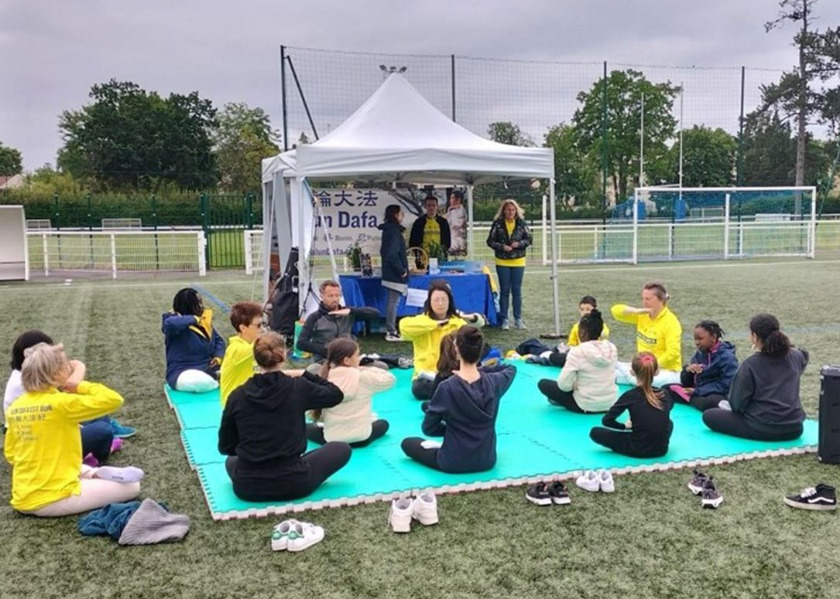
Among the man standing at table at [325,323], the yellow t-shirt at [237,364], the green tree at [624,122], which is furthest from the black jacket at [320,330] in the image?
the green tree at [624,122]

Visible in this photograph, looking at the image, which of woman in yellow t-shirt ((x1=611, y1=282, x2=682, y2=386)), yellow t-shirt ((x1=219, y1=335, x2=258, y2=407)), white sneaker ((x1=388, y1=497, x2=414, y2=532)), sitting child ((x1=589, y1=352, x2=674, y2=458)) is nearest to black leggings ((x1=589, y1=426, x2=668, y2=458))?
sitting child ((x1=589, y1=352, x2=674, y2=458))

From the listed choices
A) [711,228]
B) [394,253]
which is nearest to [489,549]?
[394,253]

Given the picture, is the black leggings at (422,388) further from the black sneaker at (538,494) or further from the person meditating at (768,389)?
the person meditating at (768,389)

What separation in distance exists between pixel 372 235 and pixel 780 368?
720 centimetres

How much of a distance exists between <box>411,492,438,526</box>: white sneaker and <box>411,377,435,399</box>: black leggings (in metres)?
2.40

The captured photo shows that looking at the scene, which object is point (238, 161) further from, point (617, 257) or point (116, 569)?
point (116, 569)

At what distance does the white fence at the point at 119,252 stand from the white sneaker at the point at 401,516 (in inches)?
676

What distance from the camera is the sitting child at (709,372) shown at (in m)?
5.92

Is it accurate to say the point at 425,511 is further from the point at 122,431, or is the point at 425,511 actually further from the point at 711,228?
the point at 711,228

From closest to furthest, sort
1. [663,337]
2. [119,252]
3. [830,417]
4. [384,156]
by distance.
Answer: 1. [830,417]
2. [663,337]
3. [384,156]
4. [119,252]

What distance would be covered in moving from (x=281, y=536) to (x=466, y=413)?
4.27ft

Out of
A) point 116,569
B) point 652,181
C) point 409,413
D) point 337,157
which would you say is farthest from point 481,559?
point 652,181

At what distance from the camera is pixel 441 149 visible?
897 cm

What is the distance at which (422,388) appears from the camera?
638cm
